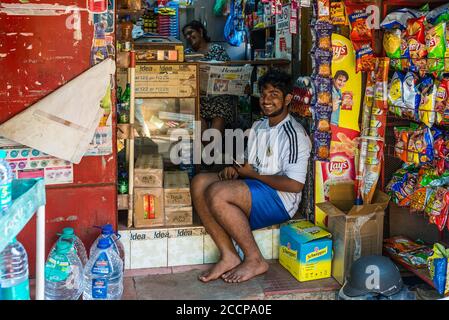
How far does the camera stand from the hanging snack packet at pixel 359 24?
3590 millimetres

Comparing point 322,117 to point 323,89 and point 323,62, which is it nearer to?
point 323,89

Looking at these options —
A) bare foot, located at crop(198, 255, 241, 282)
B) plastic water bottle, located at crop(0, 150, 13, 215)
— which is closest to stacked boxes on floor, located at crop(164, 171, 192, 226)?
bare foot, located at crop(198, 255, 241, 282)

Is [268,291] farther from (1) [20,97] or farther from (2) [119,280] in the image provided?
(1) [20,97]

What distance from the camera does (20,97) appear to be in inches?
126

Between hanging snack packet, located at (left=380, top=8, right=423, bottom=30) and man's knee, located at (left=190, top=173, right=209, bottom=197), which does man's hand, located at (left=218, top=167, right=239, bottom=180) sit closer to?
man's knee, located at (left=190, top=173, right=209, bottom=197)

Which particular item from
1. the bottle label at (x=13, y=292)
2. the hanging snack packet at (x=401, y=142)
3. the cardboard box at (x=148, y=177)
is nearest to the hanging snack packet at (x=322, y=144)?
the hanging snack packet at (x=401, y=142)

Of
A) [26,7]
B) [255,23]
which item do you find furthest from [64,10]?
[255,23]

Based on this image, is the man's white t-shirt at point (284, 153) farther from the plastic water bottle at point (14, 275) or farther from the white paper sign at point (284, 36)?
the plastic water bottle at point (14, 275)

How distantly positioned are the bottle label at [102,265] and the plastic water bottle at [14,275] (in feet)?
3.93

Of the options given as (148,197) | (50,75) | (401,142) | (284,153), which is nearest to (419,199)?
(401,142)

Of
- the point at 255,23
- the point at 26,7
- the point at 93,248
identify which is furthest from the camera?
the point at 255,23

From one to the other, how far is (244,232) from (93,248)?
3.12 ft

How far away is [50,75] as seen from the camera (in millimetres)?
3229

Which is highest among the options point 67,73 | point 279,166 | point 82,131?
point 67,73
